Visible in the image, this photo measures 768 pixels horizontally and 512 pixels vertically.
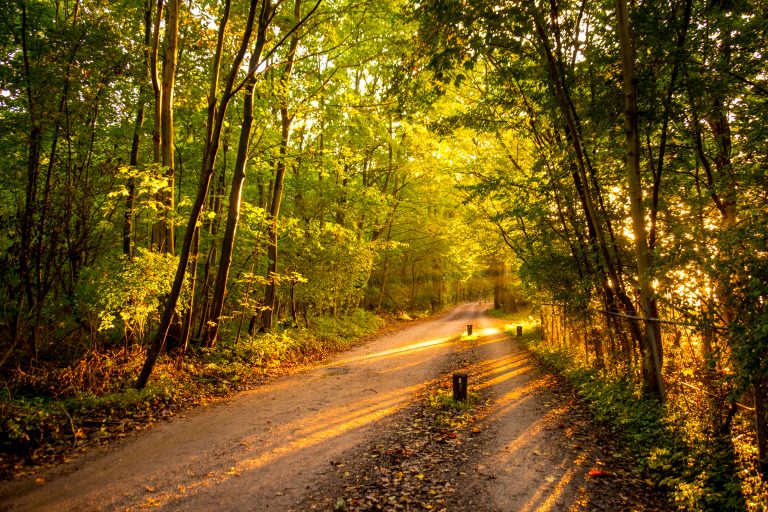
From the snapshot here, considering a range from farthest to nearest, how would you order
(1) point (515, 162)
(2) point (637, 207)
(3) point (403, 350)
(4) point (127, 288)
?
(3) point (403, 350) → (1) point (515, 162) → (4) point (127, 288) → (2) point (637, 207)

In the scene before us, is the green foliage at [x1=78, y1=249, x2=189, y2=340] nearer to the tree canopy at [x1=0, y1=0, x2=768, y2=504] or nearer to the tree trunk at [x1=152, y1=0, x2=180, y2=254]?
the tree canopy at [x1=0, y1=0, x2=768, y2=504]

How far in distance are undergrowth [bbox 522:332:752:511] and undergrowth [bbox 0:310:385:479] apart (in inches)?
289

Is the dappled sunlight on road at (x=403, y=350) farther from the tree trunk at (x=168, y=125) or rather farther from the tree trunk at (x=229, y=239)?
the tree trunk at (x=168, y=125)

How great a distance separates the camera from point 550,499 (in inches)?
158

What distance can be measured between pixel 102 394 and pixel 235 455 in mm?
3243

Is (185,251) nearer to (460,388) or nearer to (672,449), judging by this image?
(460,388)

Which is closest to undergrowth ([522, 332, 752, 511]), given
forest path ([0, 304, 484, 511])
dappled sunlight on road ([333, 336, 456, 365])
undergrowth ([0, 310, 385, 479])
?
forest path ([0, 304, 484, 511])

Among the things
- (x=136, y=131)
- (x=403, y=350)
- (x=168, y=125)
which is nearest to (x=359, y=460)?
(x=168, y=125)

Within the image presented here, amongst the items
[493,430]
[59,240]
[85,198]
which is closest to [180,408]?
[59,240]

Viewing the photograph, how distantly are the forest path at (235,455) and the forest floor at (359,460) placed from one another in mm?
20

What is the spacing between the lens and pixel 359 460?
5.00 meters

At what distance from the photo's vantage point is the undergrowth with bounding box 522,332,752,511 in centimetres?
362

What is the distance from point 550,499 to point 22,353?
26.4 ft

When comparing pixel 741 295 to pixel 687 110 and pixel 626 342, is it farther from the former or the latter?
pixel 626 342
